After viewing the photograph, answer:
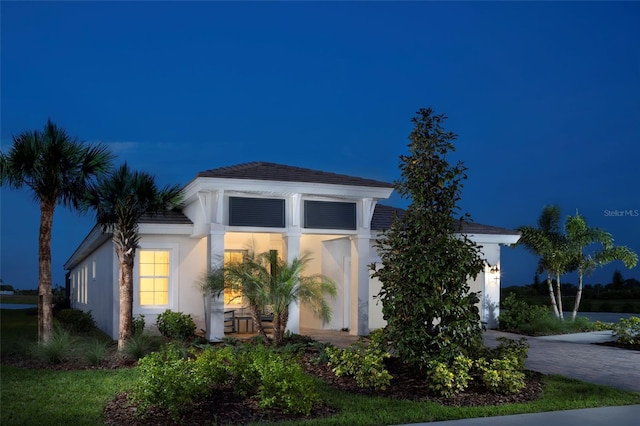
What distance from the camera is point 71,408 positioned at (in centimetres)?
910

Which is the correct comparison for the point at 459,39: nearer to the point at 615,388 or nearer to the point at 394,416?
the point at 615,388

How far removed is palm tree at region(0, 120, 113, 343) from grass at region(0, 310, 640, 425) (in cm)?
378

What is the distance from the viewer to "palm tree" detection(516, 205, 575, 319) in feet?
72.2

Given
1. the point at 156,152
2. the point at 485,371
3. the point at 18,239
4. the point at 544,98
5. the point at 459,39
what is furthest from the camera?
the point at 156,152

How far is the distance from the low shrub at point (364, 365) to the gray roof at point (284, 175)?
6296 mm

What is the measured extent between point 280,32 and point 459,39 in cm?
939

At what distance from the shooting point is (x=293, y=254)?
16922 mm

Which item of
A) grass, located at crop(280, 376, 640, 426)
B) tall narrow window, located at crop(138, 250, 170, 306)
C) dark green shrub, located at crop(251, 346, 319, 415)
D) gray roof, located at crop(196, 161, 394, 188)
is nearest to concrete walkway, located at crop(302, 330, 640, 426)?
grass, located at crop(280, 376, 640, 426)

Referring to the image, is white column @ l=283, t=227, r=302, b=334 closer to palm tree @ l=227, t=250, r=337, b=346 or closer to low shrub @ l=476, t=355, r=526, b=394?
palm tree @ l=227, t=250, r=337, b=346

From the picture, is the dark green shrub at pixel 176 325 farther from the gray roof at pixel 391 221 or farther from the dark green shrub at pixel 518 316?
the dark green shrub at pixel 518 316

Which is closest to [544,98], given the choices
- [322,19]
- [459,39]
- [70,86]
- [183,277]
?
[459,39]

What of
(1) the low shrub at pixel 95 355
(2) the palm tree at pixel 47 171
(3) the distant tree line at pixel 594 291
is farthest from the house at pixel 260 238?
(3) the distant tree line at pixel 594 291

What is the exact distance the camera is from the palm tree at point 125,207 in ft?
48.5

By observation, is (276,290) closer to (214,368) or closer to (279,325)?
(279,325)
